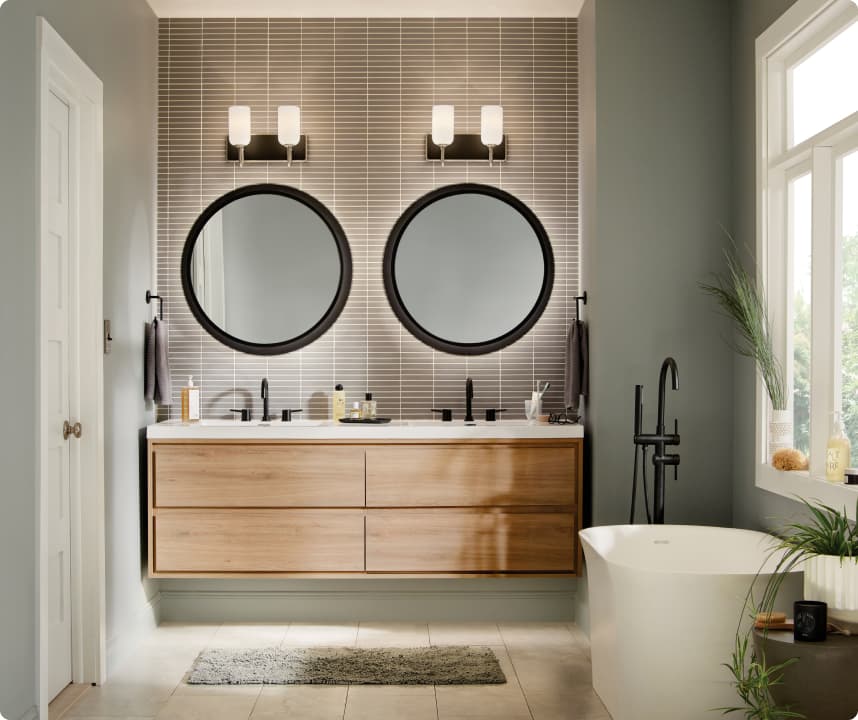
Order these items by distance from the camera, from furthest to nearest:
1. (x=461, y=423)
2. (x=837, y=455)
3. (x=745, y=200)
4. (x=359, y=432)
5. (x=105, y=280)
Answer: (x=461, y=423) → (x=359, y=432) → (x=745, y=200) → (x=105, y=280) → (x=837, y=455)

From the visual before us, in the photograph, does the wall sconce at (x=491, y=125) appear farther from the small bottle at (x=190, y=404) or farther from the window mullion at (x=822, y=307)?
the small bottle at (x=190, y=404)

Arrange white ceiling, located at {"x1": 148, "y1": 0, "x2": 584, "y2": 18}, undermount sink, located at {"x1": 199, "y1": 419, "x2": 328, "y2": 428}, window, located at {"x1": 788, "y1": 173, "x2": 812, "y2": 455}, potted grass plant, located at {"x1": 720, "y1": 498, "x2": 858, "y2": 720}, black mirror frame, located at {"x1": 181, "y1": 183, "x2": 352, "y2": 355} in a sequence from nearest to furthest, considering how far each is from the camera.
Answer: potted grass plant, located at {"x1": 720, "y1": 498, "x2": 858, "y2": 720}, window, located at {"x1": 788, "y1": 173, "x2": 812, "y2": 455}, undermount sink, located at {"x1": 199, "y1": 419, "x2": 328, "y2": 428}, white ceiling, located at {"x1": 148, "y1": 0, "x2": 584, "y2": 18}, black mirror frame, located at {"x1": 181, "y1": 183, "x2": 352, "y2": 355}

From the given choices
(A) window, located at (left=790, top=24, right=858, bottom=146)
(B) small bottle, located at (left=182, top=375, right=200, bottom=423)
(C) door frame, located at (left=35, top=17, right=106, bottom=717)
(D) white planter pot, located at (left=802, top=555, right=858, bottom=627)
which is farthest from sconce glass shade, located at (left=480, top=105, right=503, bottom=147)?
(D) white planter pot, located at (left=802, top=555, right=858, bottom=627)

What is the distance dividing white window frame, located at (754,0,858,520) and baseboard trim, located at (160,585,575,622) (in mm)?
1271

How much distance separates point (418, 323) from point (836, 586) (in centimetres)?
239

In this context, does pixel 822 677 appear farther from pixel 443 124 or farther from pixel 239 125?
pixel 239 125

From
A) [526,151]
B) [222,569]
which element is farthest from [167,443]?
[526,151]

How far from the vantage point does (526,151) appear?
4.19 meters

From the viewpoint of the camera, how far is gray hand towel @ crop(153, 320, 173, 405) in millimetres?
3895

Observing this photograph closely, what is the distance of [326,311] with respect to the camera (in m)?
4.16

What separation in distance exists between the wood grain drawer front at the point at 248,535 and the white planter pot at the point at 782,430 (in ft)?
5.82

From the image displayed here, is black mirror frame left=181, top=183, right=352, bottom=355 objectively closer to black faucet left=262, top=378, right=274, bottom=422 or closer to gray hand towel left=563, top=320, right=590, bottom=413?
black faucet left=262, top=378, right=274, bottom=422

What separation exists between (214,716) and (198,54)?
10.1ft

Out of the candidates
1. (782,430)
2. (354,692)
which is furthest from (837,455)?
(354,692)
